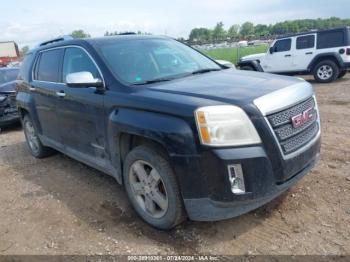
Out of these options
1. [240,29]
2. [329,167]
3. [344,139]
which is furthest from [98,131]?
[240,29]

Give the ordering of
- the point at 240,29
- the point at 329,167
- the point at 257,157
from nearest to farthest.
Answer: the point at 257,157, the point at 329,167, the point at 240,29

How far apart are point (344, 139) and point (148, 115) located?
371cm

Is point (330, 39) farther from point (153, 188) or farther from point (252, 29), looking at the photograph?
point (252, 29)

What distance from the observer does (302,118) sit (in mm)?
3178

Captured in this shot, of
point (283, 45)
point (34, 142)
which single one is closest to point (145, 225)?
point (34, 142)

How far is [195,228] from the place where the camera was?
3.38 metres

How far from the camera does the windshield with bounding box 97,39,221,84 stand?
12.2 ft

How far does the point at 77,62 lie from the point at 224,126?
232 centimetres

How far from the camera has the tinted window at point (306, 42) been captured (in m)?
12.9

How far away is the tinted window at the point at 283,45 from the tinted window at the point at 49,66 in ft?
34.7

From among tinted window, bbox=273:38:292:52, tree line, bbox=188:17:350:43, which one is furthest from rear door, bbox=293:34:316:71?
tree line, bbox=188:17:350:43

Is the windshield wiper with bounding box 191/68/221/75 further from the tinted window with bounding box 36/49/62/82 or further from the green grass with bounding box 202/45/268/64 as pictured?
the green grass with bounding box 202/45/268/64

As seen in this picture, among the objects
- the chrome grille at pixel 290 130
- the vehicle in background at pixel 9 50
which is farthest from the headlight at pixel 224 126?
the vehicle in background at pixel 9 50

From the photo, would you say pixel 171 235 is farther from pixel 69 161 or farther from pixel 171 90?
pixel 69 161
